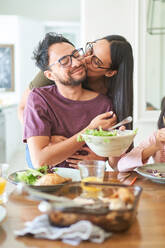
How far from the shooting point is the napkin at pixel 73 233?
0.91m

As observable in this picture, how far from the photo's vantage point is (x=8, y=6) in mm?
7422

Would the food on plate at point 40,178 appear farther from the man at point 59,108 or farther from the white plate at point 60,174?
the man at point 59,108

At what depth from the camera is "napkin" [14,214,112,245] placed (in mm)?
912

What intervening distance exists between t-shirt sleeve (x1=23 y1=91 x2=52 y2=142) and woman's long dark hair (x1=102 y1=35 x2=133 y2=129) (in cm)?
42

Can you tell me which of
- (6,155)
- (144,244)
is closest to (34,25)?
(6,155)

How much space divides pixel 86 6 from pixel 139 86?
3.14 ft

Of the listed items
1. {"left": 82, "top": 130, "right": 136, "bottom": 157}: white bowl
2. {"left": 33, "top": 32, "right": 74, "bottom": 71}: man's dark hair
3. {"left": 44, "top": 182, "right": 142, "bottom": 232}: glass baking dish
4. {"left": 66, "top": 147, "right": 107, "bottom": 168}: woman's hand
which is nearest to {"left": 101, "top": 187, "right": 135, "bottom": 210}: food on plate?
{"left": 44, "top": 182, "right": 142, "bottom": 232}: glass baking dish

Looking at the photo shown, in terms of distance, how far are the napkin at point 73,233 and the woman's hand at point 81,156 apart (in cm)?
103

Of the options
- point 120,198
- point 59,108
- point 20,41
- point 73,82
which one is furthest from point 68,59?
point 20,41

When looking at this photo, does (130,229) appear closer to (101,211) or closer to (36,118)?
(101,211)

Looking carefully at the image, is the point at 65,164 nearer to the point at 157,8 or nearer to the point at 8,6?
the point at 157,8

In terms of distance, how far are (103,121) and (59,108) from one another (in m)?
0.32

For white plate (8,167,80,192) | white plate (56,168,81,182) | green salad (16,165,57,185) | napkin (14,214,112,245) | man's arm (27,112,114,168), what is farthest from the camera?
man's arm (27,112,114,168)

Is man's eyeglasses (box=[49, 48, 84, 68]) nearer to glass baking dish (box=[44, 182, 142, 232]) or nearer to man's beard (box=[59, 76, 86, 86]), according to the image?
man's beard (box=[59, 76, 86, 86])
